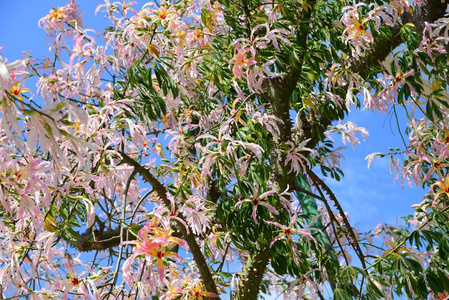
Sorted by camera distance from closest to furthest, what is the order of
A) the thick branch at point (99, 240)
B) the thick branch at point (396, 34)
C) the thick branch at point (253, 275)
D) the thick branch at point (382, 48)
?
the thick branch at point (253, 275) → the thick branch at point (382, 48) → the thick branch at point (396, 34) → the thick branch at point (99, 240)

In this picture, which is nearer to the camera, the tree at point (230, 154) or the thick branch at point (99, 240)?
the tree at point (230, 154)

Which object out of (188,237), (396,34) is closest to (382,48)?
(396,34)

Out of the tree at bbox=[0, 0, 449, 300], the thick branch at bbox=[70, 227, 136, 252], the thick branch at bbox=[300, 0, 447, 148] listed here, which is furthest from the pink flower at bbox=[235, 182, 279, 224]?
the thick branch at bbox=[70, 227, 136, 252]

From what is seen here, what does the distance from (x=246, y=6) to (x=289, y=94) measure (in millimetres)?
406

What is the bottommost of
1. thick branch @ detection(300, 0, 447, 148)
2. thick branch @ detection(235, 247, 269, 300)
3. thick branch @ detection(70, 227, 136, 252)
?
thick branch @ detection(235, 247, 269, 300)

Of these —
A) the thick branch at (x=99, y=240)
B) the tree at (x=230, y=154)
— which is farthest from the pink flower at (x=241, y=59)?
the thick branch at (x=99, y=240)

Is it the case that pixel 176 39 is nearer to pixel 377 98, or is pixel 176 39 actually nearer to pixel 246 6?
pixel 246 6

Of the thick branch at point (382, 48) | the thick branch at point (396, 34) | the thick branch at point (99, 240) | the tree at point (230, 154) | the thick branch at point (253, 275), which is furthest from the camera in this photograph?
the thick branch at point (99, 240)

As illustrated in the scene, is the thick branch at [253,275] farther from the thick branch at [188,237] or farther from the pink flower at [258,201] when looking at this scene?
the pink flower at [258,201]

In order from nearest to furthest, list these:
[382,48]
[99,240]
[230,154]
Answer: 1. [230,154]
2. [382,48]
3. [99,240]

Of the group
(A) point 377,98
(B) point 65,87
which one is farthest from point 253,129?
(B) point 65,87

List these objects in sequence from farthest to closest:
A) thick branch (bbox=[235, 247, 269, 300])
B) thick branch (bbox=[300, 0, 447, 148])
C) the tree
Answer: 1. thick branch (bbox=[300, 0, 447, 148])
2. thick branch (bbox=[235, 247, 269, 300])
3. the tree

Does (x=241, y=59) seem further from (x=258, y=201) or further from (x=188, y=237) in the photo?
(x=188, y=237)

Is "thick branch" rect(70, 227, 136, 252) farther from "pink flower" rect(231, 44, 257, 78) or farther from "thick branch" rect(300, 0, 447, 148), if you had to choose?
"pink flower" rect(231, 44, 257, 78)
